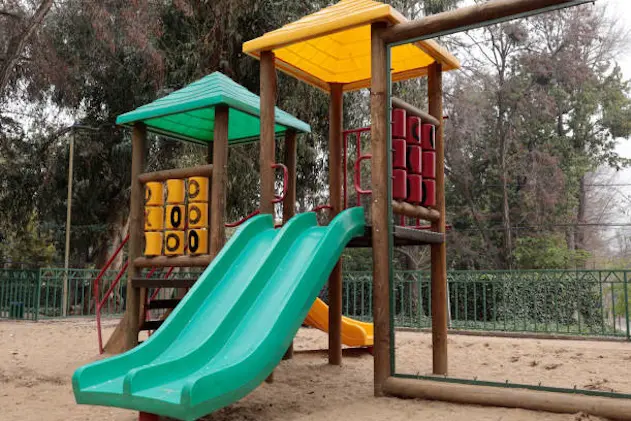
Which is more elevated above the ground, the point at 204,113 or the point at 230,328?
the point at 204,113

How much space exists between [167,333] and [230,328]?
1.57 ft

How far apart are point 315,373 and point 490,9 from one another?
13.7 feet

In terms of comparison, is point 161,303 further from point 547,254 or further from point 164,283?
point 547,254

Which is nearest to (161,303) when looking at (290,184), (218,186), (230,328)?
(218,186)

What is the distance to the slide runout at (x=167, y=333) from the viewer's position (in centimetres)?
389

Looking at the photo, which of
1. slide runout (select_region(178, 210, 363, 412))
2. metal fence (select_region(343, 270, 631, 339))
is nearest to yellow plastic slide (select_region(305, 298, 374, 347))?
slide runout (select_region(178, 210, 363, 412))

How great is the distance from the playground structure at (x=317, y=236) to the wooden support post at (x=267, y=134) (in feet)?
0.04

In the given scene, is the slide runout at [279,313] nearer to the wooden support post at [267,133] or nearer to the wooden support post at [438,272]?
the wooden support post at [267,133]

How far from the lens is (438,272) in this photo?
237 inches

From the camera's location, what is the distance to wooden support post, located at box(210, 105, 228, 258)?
6.30 meters

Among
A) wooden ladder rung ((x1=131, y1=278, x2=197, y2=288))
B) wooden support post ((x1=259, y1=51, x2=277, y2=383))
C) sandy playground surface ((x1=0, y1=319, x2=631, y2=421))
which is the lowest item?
sandy playground surface ((x1=0, y1=319, x2=631, y2=421))

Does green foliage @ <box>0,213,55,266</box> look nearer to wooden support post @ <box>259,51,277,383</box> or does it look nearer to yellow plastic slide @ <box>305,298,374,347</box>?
yellow plastic slide @ <box>305,298,374,347</box>

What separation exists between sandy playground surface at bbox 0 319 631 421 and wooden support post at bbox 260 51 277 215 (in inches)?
73.5

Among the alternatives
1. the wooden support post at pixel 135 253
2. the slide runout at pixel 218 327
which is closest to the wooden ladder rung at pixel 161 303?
the wooden support post at pixel 135 253
